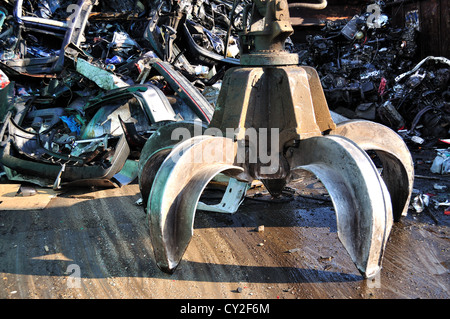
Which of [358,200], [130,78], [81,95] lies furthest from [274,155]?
[81,95]

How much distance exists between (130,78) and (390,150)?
4380 millimetres

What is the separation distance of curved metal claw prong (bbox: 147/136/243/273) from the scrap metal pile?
1.42 m

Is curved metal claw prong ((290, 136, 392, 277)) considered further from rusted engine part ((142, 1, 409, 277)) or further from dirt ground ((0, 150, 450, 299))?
dirt ground ((0, 150, 450, 299))

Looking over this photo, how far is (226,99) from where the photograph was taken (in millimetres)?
2510

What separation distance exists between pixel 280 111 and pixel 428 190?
2.10 m

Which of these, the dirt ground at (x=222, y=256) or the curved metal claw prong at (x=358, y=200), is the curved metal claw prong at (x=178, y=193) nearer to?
the dirt ground at (x=222, y=256)

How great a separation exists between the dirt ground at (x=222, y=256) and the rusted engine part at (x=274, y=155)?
0.70 ft

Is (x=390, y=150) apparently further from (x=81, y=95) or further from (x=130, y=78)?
(x=81, y=95)

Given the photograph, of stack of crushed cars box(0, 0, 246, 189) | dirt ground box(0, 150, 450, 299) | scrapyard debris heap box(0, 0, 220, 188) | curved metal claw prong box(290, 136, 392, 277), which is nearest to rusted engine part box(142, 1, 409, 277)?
curved metal claw prong box(290, 136, 392, 277)

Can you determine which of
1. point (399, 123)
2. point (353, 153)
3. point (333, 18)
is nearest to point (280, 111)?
point (353, 153)

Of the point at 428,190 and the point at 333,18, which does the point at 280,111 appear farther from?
the point at 333,18

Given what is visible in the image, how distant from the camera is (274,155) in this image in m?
2.52

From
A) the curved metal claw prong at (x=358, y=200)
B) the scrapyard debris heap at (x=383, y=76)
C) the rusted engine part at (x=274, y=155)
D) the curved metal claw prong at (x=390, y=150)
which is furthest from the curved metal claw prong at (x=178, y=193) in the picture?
the scrapyard debris heap at (x=383, y=76)

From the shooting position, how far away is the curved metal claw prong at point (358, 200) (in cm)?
203
